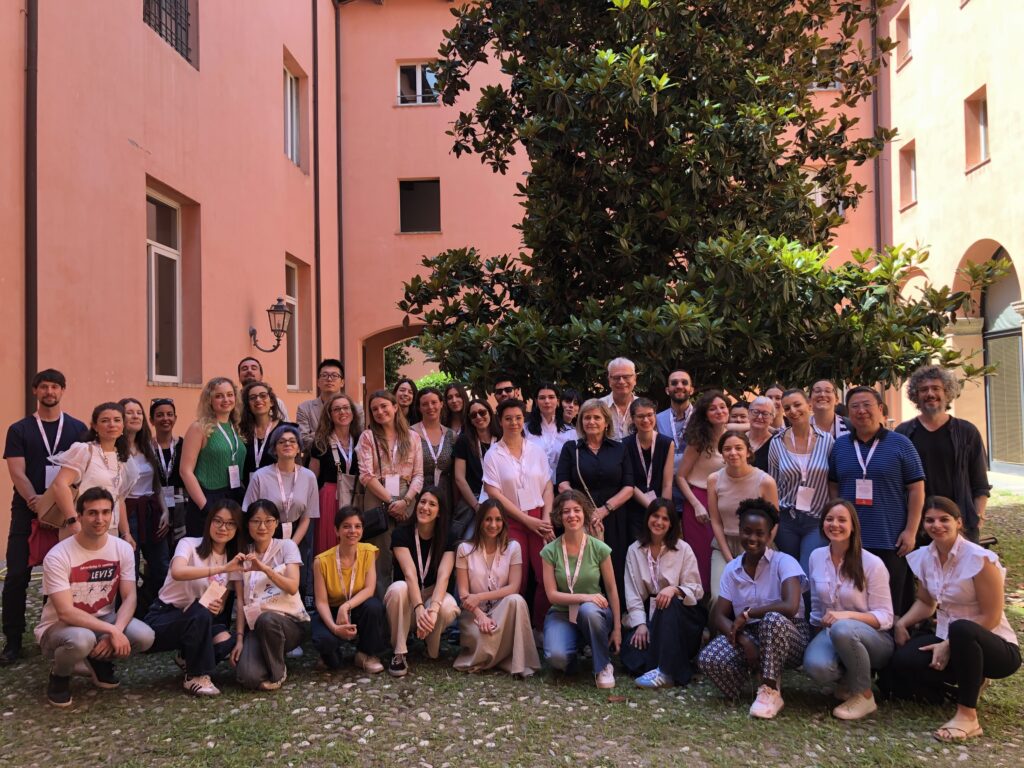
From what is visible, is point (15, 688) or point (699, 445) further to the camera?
point (699, 445)

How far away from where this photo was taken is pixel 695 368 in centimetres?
756

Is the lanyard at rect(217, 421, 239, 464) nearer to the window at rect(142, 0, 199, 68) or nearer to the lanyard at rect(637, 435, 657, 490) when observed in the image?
the lanyard at rect(637, 435, 657, 490)

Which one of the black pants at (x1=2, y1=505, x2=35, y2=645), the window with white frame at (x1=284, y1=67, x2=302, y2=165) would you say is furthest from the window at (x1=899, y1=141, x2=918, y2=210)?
the black pants at (x1=2, y1=505, x2=35, y2=645)

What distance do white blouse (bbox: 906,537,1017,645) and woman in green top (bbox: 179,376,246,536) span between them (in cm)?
413

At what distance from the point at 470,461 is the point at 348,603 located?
1460 mm

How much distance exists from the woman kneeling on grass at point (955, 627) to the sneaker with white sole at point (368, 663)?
2.84 meters

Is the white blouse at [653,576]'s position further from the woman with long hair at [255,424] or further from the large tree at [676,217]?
the woman with long hair at [255,424]

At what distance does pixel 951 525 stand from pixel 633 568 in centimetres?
184

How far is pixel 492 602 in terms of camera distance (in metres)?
5.66

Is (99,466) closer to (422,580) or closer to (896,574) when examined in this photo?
(422,580)

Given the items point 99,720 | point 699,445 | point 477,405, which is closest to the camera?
point 99,720

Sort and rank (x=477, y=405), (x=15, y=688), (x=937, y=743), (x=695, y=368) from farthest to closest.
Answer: (x=695, y=368)
(x=477, y=405)
(x=15, y=688)
(x=937, y=743)

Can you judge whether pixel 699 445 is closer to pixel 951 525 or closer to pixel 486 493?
pixel 486 493

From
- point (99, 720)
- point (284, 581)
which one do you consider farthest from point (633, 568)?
point (99, 720)
